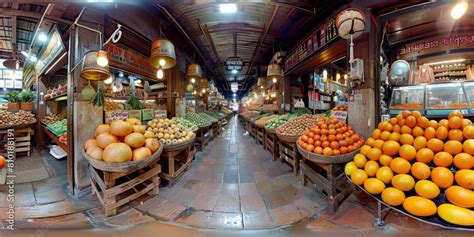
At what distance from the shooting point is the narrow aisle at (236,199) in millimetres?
2430

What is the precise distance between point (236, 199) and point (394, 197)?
2.04 meters

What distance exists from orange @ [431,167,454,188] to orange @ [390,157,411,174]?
20 centimetres

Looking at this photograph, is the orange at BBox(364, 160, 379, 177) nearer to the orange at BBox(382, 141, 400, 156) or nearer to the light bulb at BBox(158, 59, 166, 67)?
the orange at BBox(382, 141, 400, 156)

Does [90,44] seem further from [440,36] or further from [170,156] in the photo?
[440,36]

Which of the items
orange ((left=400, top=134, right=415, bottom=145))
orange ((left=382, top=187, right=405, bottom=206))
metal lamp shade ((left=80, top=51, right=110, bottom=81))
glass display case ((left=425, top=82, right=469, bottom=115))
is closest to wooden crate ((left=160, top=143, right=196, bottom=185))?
metal lamp shade ((left=80, top=51, right=110, bottom=81))

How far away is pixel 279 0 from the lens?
401 cm

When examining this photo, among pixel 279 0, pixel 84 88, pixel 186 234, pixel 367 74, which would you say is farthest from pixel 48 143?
pixel 367 74

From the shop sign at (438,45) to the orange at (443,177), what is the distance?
16.0 feet

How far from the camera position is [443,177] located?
1722 mm

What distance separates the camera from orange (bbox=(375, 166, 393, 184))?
6.52 feet

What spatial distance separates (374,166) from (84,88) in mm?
4628

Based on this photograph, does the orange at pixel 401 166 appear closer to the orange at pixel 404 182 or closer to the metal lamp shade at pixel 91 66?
the orange at pixel 404 182

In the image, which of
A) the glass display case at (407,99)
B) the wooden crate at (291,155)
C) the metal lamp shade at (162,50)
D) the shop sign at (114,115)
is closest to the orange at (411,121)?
the wooden crate at (291,155)

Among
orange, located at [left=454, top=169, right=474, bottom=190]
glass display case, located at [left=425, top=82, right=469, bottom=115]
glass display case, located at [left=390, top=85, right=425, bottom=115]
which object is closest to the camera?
orange, located at [left=454, top=169, right=474, bottom=190]
